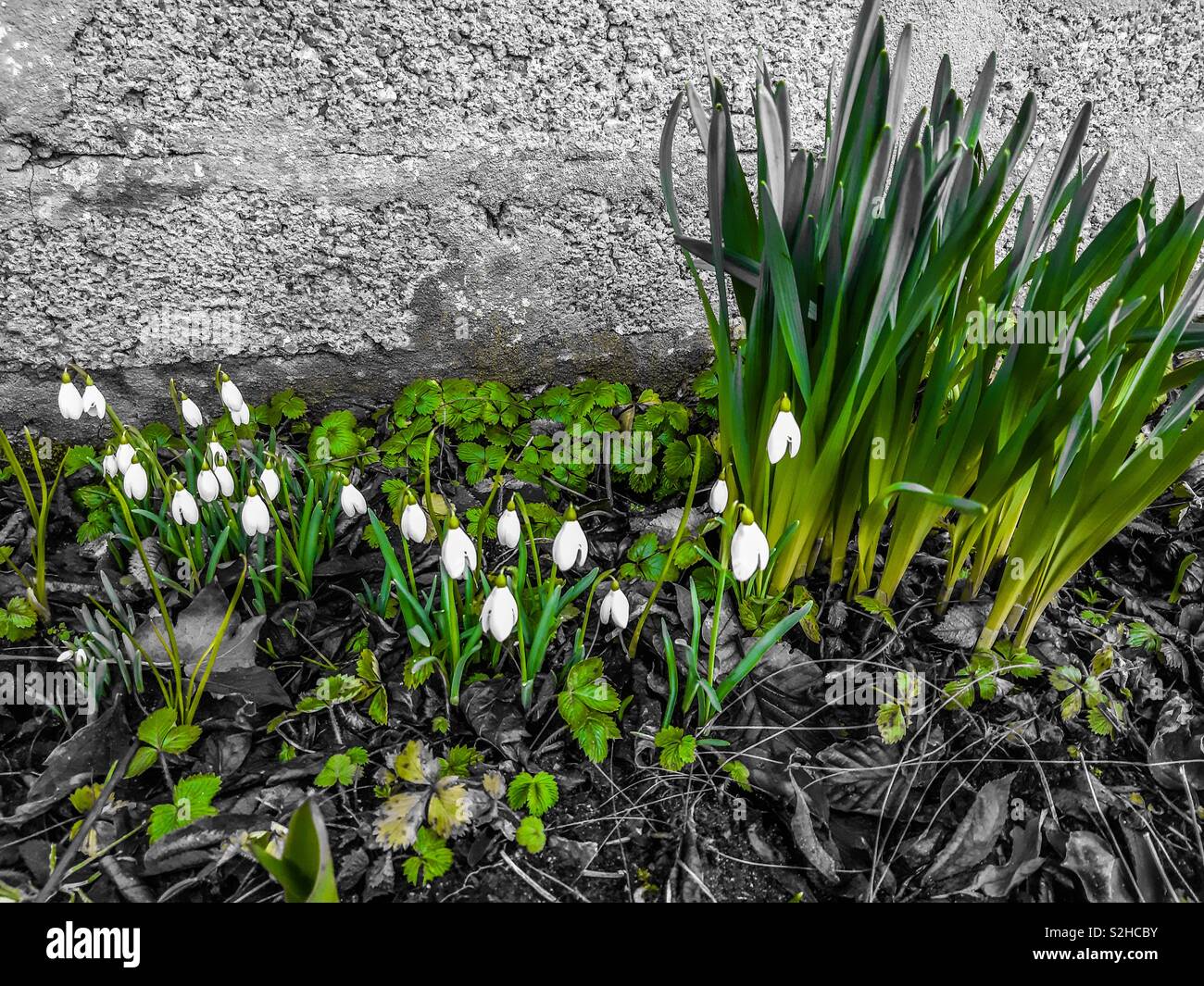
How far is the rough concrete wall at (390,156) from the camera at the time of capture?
1784 mm

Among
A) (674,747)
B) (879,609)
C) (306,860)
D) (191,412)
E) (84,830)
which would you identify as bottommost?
(84,830)

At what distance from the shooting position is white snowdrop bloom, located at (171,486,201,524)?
1.45m

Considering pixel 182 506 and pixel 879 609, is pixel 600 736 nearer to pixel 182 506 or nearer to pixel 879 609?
pixel 879 609

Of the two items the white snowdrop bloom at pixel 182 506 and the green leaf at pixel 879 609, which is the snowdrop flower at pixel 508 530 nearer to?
the white snowdrop bloom at pixel 182 506

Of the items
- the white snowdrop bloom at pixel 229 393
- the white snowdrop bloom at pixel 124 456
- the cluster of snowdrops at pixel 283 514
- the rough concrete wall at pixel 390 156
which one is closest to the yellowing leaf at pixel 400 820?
the cluster of snowdrops at pixel 283 514

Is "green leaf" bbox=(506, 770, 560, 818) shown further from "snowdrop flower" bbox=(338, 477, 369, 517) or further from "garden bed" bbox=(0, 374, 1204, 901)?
"snowdrop flower" bbox=(338, 477, 369, 517)

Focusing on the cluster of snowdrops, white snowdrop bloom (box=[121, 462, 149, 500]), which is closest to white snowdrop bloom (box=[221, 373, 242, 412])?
the cluster of snowdrops

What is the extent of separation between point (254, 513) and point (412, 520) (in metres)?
0.37

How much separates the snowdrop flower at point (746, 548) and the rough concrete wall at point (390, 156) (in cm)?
127

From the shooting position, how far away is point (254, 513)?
148 centimetres

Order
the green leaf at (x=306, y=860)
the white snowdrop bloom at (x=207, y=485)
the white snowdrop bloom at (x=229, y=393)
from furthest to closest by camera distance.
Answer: the white snowdrop bloom at (x=229, y=393)
the white snowdrop bloom at (x=207, y=485)
the green leaf at (x=306, y=860)

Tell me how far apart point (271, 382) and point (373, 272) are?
455 mm

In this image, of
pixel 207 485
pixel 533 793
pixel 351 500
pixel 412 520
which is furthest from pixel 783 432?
pixel 207 485
